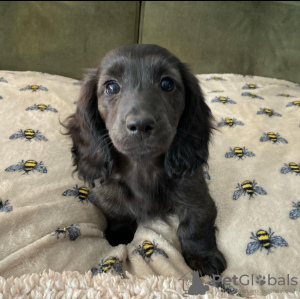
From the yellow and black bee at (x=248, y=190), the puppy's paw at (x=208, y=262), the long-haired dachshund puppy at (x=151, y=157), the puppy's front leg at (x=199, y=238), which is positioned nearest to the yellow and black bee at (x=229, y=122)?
the yellow and black bee at (x=248, y=190)

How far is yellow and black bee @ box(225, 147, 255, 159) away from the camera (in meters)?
1.85

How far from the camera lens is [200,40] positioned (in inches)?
110

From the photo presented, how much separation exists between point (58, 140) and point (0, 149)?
32cm

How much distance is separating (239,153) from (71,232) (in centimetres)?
106

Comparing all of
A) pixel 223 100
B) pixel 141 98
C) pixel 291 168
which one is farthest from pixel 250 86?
pixel 141 98

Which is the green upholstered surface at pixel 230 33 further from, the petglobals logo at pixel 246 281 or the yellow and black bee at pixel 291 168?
the petglobals logo at pixel 246 281

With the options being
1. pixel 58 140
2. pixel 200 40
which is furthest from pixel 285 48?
pixel 58 140

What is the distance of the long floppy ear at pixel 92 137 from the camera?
1361 millimetres

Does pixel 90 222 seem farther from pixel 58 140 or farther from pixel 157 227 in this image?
pixel 58 140

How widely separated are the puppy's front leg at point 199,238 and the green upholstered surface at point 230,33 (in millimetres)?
1831

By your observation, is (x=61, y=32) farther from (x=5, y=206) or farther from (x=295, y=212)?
(x=295, y=212)

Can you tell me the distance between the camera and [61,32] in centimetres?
271

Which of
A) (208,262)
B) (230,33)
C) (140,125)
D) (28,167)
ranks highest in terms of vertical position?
(230,33)

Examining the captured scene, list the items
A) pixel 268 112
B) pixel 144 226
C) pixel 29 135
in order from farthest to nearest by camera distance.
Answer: pixel 268 112, pixel 29 135, pixel 144 226
